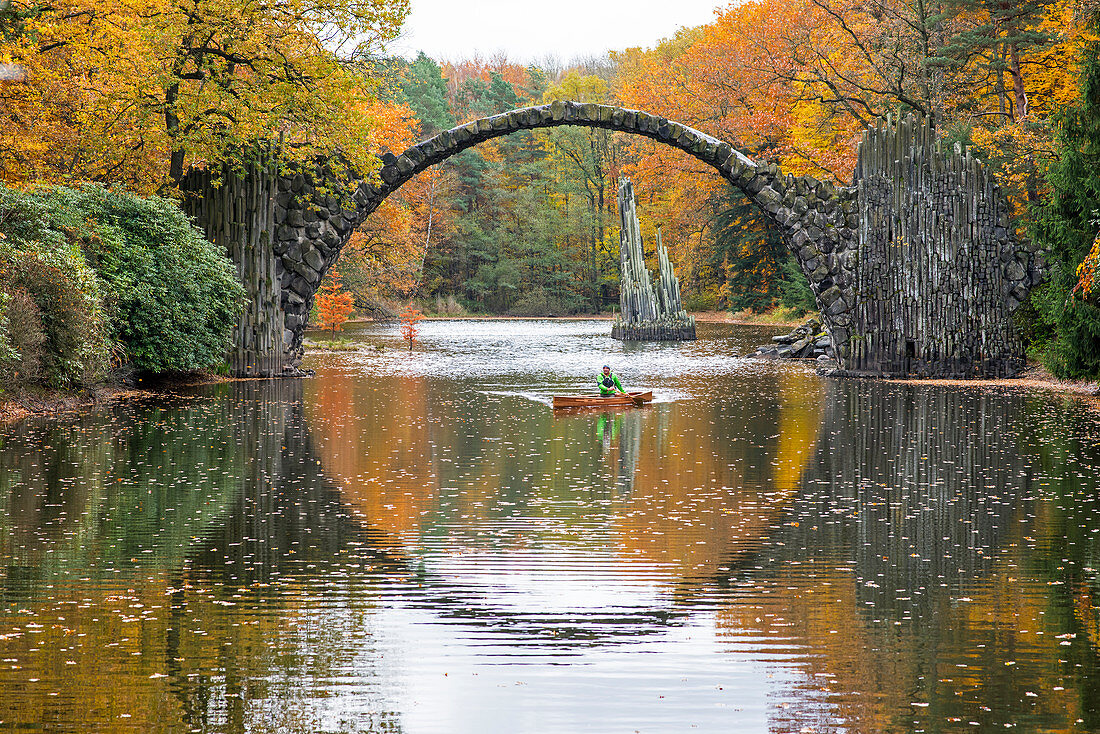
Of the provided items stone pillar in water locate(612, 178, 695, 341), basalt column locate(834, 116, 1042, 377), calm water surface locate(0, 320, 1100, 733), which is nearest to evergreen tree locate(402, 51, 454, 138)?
stone pillar in water locate(612, 178, 695, 341)

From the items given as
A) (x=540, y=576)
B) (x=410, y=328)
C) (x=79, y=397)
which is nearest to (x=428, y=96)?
(x=410, y=328)

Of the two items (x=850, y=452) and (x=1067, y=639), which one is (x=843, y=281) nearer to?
(x=850, y=452)

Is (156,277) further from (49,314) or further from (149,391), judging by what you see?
(49,314)

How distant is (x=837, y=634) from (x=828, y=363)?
1813cm

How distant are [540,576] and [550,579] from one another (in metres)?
0.09

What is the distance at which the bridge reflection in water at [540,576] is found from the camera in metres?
4.57

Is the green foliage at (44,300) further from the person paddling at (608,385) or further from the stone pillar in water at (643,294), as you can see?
the stone pillar in water at (643,294)

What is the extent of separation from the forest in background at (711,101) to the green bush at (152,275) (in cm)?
146

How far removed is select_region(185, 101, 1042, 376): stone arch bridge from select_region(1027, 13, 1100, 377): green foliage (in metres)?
2.08

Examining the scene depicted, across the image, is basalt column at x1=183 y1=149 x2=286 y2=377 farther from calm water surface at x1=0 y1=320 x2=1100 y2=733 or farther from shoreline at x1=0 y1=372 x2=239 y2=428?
calm water surface at x1=0 y1=320 x2=1100 y2=733

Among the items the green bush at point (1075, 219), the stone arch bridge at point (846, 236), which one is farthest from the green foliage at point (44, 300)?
the green bush at point (1075, 219)

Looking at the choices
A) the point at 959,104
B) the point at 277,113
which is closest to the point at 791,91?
the point at 959,104

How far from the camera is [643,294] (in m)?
38.6

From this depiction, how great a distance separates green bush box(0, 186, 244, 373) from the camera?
16688mm
